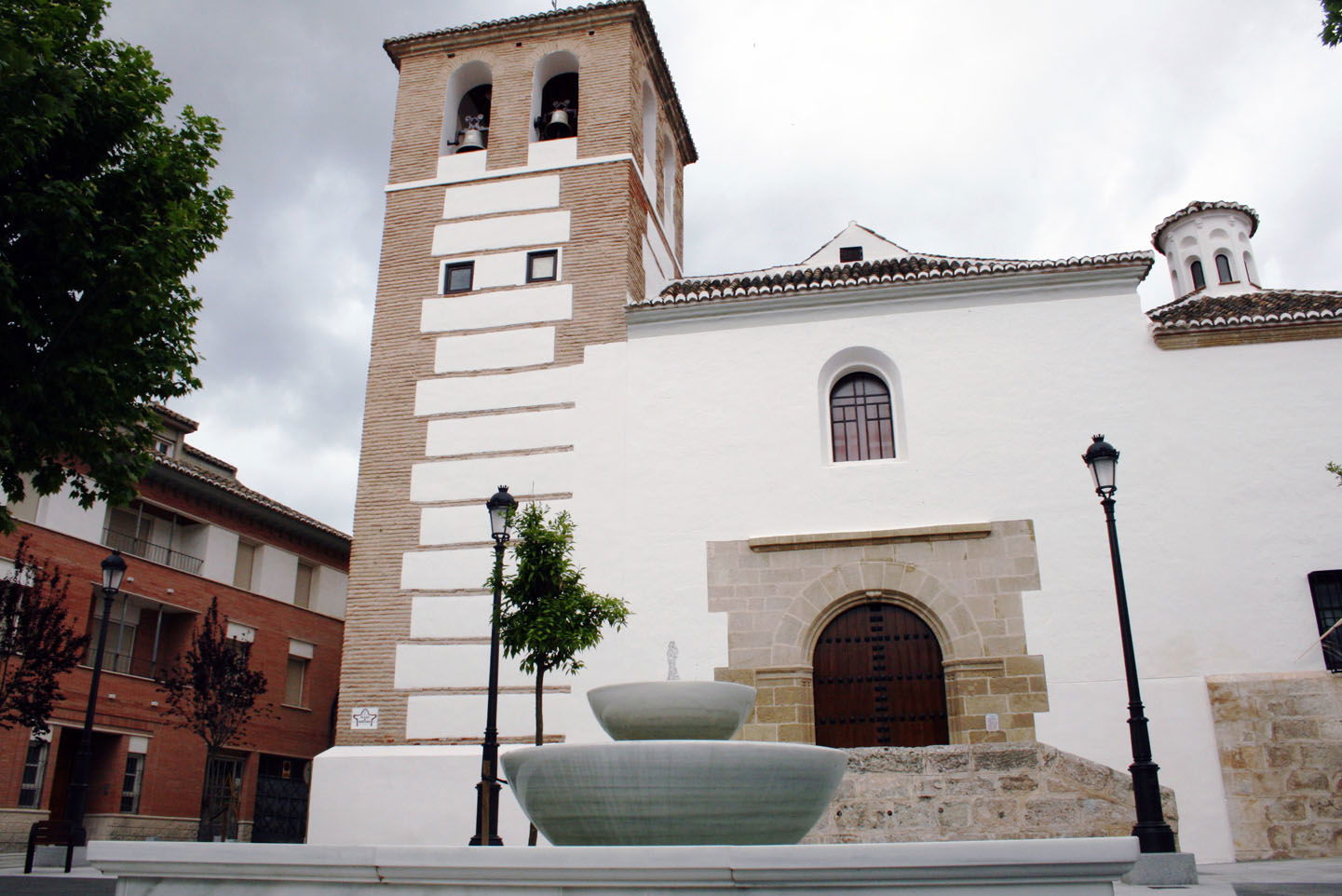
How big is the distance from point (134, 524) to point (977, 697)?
52.7ft

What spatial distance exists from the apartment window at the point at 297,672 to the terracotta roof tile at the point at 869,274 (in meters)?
13.3

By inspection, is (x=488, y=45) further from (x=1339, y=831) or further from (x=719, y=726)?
(x=1339, y=831)

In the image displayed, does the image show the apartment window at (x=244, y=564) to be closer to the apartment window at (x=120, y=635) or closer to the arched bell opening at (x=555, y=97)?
the apartment window at (x=120, y=635)

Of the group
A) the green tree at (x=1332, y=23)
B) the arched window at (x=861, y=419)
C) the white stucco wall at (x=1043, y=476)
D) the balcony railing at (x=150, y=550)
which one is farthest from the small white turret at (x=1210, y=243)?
the balcony railing at (x=150, y=550)

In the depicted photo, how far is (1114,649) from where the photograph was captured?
36.6ft

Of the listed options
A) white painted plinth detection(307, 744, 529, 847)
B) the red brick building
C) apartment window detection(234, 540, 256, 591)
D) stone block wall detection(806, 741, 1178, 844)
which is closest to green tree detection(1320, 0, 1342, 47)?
stone block wall detection(806, 741, 1178, 844)

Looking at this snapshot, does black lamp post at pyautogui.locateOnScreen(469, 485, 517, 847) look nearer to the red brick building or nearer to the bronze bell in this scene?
the bronze bell

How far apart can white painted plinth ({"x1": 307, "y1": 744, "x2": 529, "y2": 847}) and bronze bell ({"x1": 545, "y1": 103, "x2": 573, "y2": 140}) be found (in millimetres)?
8641

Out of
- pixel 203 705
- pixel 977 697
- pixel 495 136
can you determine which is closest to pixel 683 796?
pixel 977 697

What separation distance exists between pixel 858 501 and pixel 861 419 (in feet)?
3.85

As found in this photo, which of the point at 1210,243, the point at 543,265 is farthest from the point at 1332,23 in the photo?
the point at 1210,243

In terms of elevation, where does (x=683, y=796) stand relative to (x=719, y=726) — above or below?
below

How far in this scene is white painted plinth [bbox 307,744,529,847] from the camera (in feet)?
38.2

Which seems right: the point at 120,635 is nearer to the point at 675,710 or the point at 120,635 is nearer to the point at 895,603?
the point at 895,603
